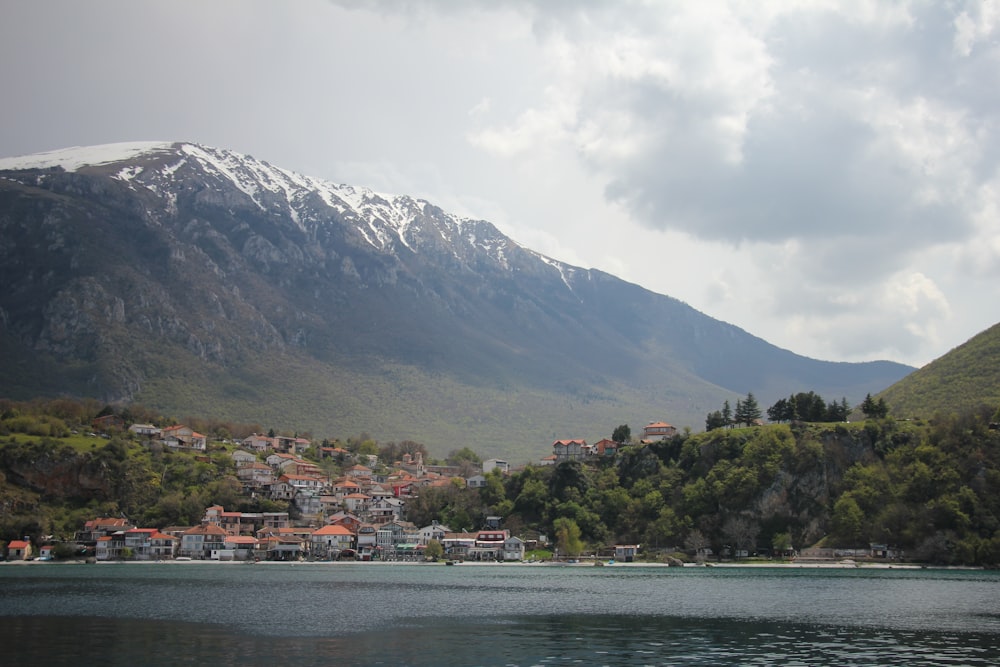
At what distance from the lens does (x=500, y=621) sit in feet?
165

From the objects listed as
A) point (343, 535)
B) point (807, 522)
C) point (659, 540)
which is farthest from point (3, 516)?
point (807, 522)

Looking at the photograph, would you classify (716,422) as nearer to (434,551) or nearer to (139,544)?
(434,551)

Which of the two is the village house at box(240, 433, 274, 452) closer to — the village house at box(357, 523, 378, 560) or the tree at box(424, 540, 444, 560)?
the village house at box(357, 523, 378, 560)

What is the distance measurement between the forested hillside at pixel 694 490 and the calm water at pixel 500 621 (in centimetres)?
2437

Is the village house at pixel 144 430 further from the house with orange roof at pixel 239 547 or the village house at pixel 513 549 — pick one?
the village house at pixel 513 549

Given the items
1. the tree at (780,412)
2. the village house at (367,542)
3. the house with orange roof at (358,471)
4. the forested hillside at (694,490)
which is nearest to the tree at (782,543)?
the forested hillside at (694,490)

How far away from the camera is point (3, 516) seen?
11931 centimetres

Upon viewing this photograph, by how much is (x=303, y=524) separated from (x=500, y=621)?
349 ft

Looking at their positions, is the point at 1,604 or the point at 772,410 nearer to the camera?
the point at 1,604

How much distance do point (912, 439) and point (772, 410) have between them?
28.5 meters

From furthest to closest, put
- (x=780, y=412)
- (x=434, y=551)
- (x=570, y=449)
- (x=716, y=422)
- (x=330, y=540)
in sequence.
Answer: (x=570, y=449), (x=716, y=422), (x=780, y=412), (x=330, y=540), (x=434, y=551)

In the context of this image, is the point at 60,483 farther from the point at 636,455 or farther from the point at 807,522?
the point at 807,522

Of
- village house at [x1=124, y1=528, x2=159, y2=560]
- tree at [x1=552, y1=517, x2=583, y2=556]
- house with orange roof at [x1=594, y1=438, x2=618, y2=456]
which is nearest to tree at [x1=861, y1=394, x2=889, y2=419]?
house with orange roof at [x1=594, y1=438, x2=618, y2=456]

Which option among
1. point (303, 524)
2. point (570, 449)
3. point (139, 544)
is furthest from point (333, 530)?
point (570, 449)
